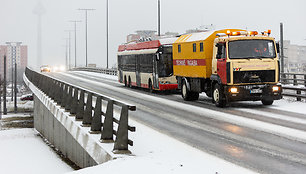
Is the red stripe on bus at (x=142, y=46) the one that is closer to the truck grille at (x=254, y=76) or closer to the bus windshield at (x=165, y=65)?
the bus windshield at (x=165, y=65)

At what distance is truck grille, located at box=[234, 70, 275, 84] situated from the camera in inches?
698

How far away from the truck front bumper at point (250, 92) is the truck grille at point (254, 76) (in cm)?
22

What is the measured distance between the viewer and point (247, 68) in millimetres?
17703

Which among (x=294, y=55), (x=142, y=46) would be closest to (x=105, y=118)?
(x=142, y=46)

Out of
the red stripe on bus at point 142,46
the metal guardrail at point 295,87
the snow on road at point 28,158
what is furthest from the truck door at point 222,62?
the red stripe on bus at point 142,46

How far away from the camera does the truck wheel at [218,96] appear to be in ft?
59.6

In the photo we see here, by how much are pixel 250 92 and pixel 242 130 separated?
535cm

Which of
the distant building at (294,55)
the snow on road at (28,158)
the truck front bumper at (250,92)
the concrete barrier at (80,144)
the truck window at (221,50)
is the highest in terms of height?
the distant building at (294,55)

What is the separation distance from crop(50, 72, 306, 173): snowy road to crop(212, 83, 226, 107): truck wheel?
1.10ft

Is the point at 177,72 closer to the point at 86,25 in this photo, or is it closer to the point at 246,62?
the point at 246,62

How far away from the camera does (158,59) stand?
1053 inches

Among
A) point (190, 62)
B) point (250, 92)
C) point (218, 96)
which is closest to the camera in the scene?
point (250, 92)

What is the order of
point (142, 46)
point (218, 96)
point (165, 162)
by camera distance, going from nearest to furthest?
point (165, 162)
point (218, 96)
point (142, 46)

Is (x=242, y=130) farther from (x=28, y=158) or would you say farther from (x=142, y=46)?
(x=142, y=46)
